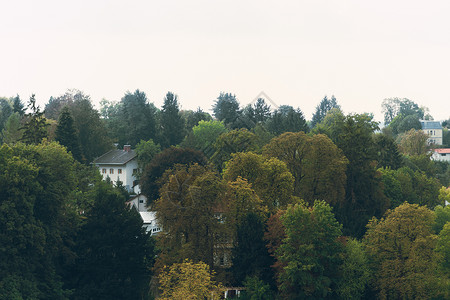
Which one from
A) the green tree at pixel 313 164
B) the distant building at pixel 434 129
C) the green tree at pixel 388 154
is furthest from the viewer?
the distant building at pixel 434 129

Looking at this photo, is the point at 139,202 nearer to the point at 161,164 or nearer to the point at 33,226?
the point at 161,164

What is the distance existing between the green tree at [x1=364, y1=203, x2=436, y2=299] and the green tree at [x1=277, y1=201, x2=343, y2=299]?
156 inches

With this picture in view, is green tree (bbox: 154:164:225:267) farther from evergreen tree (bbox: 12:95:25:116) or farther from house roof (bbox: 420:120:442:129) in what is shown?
house roof (bbox: 420:120:442:129)

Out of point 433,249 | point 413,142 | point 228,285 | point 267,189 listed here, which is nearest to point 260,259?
point 228,285

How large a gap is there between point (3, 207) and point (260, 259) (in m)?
21.1

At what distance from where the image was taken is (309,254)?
53.2 meters

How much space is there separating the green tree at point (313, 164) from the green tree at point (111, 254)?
61.3ft

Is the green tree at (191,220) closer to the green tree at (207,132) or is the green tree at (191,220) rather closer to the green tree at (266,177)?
the green tree at (266,177)

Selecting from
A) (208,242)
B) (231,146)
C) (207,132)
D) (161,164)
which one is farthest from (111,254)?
(207,132)

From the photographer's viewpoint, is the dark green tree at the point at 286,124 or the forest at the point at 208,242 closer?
the forest at the point at 208,242

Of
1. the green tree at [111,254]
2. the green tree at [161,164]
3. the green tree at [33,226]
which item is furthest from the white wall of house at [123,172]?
the green tree at [33,226]

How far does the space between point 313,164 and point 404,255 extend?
672 inches

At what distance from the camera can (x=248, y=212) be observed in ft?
191

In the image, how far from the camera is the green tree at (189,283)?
50031 mm
